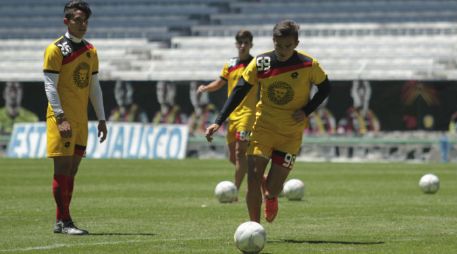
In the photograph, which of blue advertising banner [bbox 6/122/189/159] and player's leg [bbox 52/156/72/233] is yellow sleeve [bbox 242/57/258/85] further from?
blue advertising banner [bbox 6/122/189/159]

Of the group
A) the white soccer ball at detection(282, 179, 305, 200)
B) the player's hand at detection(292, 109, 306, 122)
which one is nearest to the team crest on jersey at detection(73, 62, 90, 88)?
the player's hand at detection(292, 109, 306, 122)

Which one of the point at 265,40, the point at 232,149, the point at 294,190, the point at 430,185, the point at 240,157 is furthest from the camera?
the point at 265,40

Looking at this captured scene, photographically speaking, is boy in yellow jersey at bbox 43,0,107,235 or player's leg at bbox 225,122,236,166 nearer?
boy in yellow jersey at bbox 43,0,107,235

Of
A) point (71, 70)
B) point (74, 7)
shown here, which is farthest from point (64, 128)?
point (74, 7)

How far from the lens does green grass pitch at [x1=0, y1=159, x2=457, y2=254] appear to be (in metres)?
9.38

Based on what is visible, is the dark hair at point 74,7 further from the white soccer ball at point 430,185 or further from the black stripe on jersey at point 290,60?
the white soccer ball at point 430,185

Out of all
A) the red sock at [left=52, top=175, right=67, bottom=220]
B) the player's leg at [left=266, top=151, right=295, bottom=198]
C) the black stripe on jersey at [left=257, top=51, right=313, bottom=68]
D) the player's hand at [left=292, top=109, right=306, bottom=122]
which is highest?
the black stripe on jersey at [left=257, top=51, right=313, bottom=68]

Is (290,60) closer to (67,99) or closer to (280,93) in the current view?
(280,93)

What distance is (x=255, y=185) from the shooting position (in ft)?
31.9

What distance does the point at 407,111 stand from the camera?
132 ft

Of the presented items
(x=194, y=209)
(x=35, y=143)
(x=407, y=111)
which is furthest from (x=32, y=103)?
(x=194, y=209)

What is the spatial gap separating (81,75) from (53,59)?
382mm

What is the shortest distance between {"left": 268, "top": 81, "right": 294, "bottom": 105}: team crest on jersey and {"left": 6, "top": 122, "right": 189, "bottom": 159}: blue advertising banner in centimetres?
2440

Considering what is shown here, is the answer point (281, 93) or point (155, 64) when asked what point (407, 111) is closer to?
point (155, 64)
